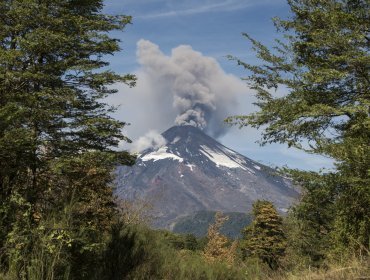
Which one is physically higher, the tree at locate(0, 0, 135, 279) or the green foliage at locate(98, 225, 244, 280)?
the tree at locate(0, 0, 135, 279)

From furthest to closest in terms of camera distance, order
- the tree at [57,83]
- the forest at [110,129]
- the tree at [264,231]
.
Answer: the tree at [264,231]
the tree at [57,83]
the forest at [110,129]

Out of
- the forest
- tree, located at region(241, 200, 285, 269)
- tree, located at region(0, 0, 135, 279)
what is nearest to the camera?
the forest

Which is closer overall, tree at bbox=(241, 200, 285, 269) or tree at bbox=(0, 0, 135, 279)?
tree at bbox=(0, 0, 135, 279)

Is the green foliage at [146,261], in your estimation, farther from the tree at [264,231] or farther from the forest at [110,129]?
the tree at [264,231]

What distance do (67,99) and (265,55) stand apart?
21.3 ft

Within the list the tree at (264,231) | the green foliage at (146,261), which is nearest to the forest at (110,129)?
the green foliage at (146,261)

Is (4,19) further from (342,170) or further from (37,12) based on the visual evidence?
(342,170)

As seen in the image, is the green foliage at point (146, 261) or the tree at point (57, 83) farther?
the tree at point (57, 83)

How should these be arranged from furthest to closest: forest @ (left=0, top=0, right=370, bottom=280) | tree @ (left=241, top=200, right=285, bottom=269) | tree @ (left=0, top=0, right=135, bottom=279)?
tree @ (left=241, top=200, right=285, bottom=269) → tree @ (left=0, top=0, right=135, bottom=279) → forest @ (left=0, top=0, right=370, bottom=280)

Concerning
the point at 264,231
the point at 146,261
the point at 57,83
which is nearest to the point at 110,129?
the point at 57,83

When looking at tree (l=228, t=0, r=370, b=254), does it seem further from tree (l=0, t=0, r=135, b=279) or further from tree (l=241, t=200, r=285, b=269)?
tree (l=241, t=200, r=285, b=269)

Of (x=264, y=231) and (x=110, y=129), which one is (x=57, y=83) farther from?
(x=264, y=231)

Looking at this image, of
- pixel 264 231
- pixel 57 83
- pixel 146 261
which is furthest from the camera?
pixel 264 231

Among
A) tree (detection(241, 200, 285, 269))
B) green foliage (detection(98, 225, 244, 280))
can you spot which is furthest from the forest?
tree (detection(241, 200, 285, 269))
